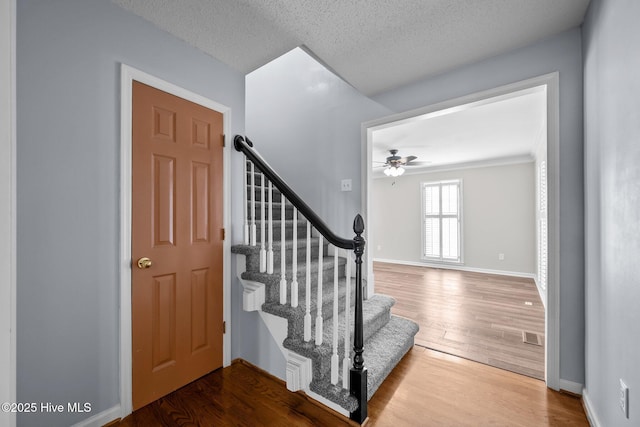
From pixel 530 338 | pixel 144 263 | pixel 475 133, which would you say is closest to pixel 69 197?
pixel 144 263

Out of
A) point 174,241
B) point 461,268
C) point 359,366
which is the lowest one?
point 461,268

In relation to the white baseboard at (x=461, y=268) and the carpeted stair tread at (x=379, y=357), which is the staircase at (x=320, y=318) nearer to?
the carpeted stair tread at (x=379, y=357)

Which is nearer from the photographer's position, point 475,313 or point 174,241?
point 174,241

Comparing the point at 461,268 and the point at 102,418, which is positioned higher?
the point at 102,418

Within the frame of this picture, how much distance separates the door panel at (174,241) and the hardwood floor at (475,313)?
6.83 feet

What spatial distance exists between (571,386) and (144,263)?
2.96 m

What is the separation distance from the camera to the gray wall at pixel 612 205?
104 centimetres

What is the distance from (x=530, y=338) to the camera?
269 cm

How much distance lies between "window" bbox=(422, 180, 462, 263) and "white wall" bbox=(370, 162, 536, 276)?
129 millimetres

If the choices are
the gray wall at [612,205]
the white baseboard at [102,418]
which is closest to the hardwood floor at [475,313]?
the gray wall at [612,205]

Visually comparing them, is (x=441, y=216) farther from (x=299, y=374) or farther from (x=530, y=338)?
(x=299, y=374)
